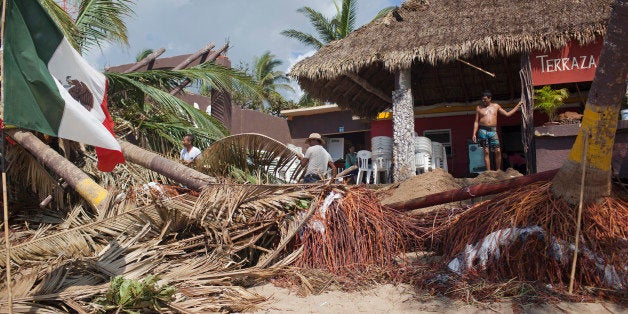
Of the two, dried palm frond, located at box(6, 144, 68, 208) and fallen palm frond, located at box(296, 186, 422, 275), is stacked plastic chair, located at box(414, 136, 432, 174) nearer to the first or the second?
fallen palm frond, located at box(296, 186, 422, 275)

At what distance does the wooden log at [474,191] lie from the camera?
411 cm

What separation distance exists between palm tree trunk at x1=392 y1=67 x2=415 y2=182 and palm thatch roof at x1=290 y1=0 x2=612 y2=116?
15.1 inches

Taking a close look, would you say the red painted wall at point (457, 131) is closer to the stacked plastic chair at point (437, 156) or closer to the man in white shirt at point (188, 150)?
the stacked plastic chair at point (437, 156)

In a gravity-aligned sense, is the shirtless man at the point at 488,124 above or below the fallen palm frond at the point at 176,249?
above

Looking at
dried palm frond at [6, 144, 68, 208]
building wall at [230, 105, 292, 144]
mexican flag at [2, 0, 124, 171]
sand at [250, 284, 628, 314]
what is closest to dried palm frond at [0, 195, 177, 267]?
mexican flag at [2, 0, 124, 171]

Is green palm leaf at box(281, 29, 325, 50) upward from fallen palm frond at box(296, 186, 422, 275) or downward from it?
upward

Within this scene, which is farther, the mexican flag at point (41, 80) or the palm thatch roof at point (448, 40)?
the palm thatch roof at point (448, 40)

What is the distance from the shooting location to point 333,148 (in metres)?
18.2

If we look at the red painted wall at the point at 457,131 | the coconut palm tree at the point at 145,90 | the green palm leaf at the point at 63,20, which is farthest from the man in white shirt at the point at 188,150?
the red painted wall at the point at 457,131

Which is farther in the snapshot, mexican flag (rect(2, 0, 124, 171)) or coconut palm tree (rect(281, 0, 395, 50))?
coconut palm tree (rect(281, 0, 395, 50))

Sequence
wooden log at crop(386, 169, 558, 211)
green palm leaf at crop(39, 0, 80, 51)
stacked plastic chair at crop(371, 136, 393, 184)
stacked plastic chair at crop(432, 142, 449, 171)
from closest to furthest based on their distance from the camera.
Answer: wooden log at crop(386, 169, 558, 211) < green palm leaf at crop(39, 0, 80, 51) < stacked plastic chair at crop(371, 136, 393, 184) < stacked plastic chair at crop(432, 142, 449, 171)

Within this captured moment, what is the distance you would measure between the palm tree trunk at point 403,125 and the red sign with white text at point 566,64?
2096 mm

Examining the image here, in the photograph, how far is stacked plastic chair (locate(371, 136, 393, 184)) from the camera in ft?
33.3

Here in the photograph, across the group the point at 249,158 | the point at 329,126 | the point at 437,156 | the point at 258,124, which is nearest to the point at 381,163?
the point at 437,156
